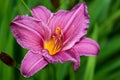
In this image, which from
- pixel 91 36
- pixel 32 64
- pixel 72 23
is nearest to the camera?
pixel 32 64

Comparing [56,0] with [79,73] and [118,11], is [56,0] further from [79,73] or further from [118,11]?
[118,11]

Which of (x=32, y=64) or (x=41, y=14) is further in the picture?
(x=41, y=14)

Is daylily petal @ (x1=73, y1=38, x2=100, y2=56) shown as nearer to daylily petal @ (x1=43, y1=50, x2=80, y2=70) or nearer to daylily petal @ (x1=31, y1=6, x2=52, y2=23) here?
daylily petal @ (x1=43, y1=50, x2=80, y2=70)

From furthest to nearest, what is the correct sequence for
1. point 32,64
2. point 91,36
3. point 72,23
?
point 91,36 < point 72,23 < point 32,64

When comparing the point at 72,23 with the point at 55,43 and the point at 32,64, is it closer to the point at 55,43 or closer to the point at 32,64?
the point at 55,43

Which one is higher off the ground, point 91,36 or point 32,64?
point 32,64

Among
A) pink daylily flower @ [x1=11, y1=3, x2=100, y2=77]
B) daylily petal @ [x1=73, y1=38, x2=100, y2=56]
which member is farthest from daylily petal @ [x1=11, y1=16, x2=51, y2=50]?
daylily petal @ [x1=73, y1=38, x2=100, y2=56]

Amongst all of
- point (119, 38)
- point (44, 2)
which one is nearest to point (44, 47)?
point (44, 2)

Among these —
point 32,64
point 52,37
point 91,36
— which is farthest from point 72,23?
point 91,36

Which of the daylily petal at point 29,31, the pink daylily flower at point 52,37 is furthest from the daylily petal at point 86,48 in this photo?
the daylily petal at point 29,31
